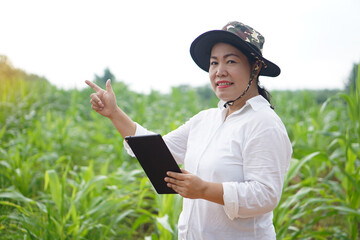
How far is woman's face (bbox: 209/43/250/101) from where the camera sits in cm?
158

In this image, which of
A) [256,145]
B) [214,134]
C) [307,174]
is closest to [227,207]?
[256,145]

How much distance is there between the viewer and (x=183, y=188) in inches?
52.1

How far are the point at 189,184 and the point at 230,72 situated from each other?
1.79ft

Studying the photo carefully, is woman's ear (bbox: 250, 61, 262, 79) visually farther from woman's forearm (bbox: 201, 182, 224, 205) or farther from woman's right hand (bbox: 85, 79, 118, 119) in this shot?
woman's right hand (bbox: 85, 79, 118, 119)

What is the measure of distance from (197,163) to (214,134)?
0.51 ft

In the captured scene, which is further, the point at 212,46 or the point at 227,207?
the point at 212,46

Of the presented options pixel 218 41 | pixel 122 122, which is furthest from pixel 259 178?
pixel 122 122

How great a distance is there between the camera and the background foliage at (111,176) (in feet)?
8.51

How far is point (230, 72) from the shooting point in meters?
1.57

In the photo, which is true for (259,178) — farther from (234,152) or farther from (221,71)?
(221,71)

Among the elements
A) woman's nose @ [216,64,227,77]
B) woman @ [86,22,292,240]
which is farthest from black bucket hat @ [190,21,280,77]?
woman's nose @ [216,64,227,77]

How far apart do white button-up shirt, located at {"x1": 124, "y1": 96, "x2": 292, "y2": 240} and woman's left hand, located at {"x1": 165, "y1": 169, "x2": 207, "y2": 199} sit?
93 millimetres

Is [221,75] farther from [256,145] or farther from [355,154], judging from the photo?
[355,154]

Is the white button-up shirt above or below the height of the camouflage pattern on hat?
below
